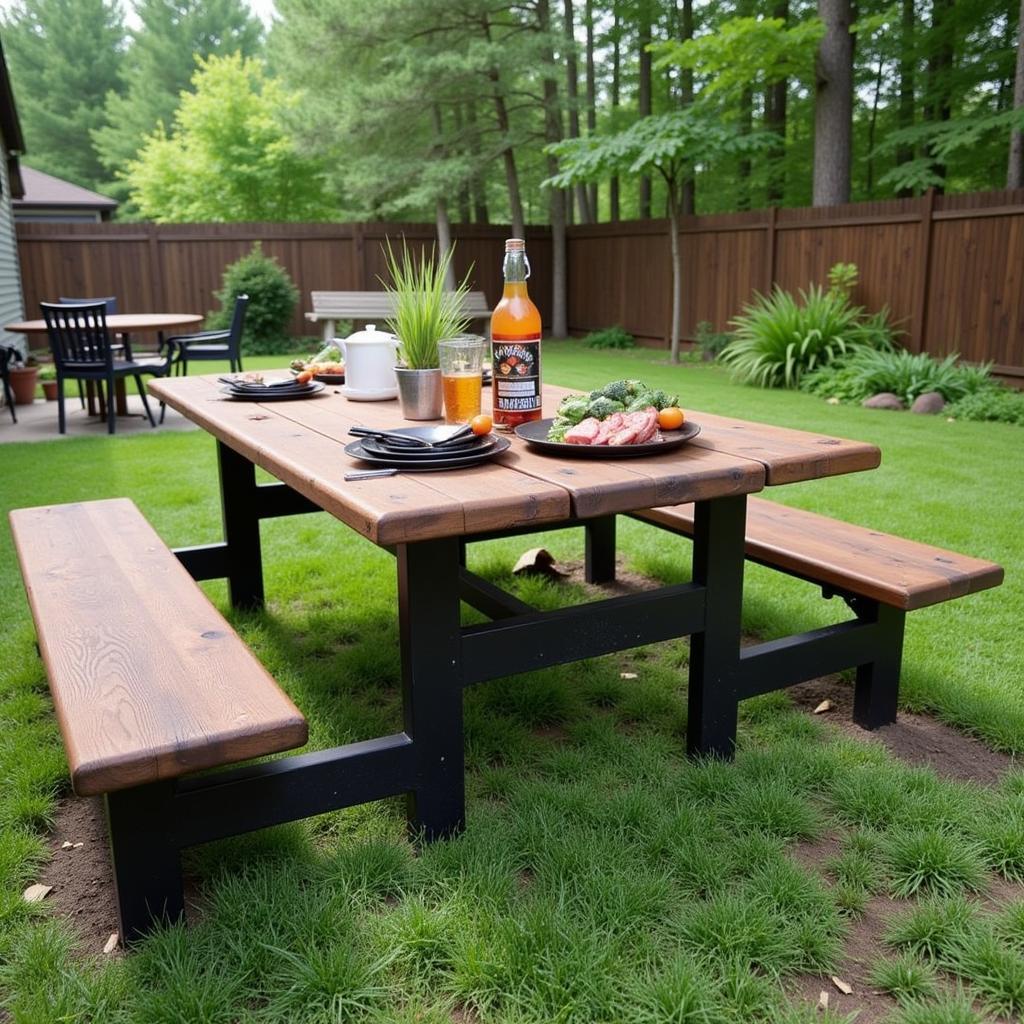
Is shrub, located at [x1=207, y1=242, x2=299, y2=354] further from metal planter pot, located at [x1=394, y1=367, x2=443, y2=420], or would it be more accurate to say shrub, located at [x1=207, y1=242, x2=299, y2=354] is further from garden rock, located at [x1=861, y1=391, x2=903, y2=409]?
metal planter pot, located at [x1=394, y1=367, x2=443, y2=420]

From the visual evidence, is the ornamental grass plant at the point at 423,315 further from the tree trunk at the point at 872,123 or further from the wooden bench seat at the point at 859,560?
the tree trunk at the point at 872,123

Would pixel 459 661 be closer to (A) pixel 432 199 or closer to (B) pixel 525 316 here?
(B) pixel 525 316

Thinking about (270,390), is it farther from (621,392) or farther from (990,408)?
(990,408)

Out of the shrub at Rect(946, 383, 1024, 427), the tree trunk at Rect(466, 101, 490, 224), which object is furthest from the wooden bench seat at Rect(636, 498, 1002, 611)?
the tree trunk at Rect(466, 101, 490, 224)

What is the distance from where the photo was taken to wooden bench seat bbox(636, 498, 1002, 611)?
2330 millimetres

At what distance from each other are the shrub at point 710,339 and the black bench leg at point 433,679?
1012cm

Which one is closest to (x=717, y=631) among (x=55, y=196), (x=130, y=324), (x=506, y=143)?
(x=130, y=324)

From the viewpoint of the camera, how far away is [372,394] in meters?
2.83

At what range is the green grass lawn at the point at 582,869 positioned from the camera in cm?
154

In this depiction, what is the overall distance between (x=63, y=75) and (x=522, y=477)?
37.5m

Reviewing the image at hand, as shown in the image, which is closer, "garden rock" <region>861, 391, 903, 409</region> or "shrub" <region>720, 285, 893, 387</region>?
"garden rock" <region>861, 391, 903, 409</region>

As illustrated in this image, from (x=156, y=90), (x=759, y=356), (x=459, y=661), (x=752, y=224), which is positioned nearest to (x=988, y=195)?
(x=759, y=356)

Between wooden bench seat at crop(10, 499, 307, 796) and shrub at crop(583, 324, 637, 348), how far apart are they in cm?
1168

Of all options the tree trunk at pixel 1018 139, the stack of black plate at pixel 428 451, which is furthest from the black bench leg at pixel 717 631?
the tree trunk at pixel 1018 139
